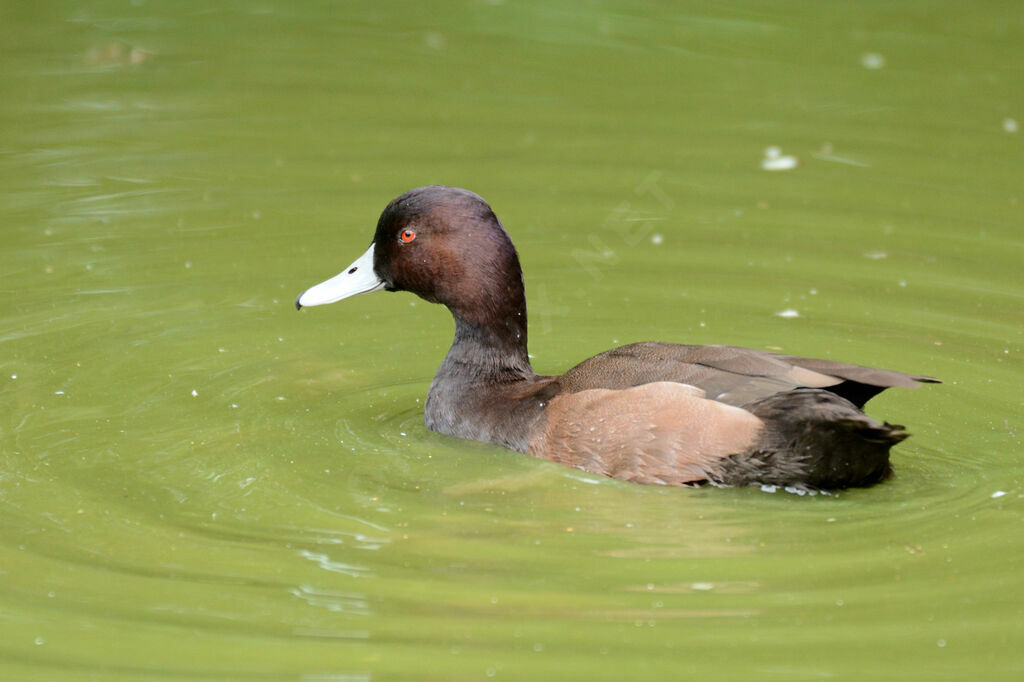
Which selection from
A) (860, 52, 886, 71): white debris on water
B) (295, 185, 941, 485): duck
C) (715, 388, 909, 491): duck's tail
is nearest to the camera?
(715, 388, 909, 491): duck's tail

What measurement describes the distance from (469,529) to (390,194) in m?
4.61

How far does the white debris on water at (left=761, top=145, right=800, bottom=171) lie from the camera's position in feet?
34.4

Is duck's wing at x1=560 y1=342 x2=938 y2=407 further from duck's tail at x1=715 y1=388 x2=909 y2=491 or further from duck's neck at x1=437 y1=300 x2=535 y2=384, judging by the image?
duck's neck at x1=437 y1=300 x2=535 y2=384

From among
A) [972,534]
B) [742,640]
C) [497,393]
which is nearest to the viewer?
[742,640]

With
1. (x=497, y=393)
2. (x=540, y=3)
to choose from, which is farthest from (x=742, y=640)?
(x=540, y=3)

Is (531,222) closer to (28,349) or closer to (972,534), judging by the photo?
(28,349)

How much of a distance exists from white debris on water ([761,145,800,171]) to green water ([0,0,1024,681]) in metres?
0.09

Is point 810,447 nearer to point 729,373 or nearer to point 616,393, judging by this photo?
point 729,373

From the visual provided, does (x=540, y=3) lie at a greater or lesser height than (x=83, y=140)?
greater

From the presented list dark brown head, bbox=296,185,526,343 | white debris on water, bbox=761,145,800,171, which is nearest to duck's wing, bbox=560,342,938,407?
dark brown head, bbox=296,185,526,343

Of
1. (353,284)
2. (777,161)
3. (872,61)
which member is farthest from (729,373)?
(872,61)

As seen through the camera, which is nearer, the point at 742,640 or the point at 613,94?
the point at 742,640

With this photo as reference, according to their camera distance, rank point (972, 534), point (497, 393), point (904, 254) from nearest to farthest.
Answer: point (972, 534) → point (497, 393) → point (904, 254)

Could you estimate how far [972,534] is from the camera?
5.52 m
